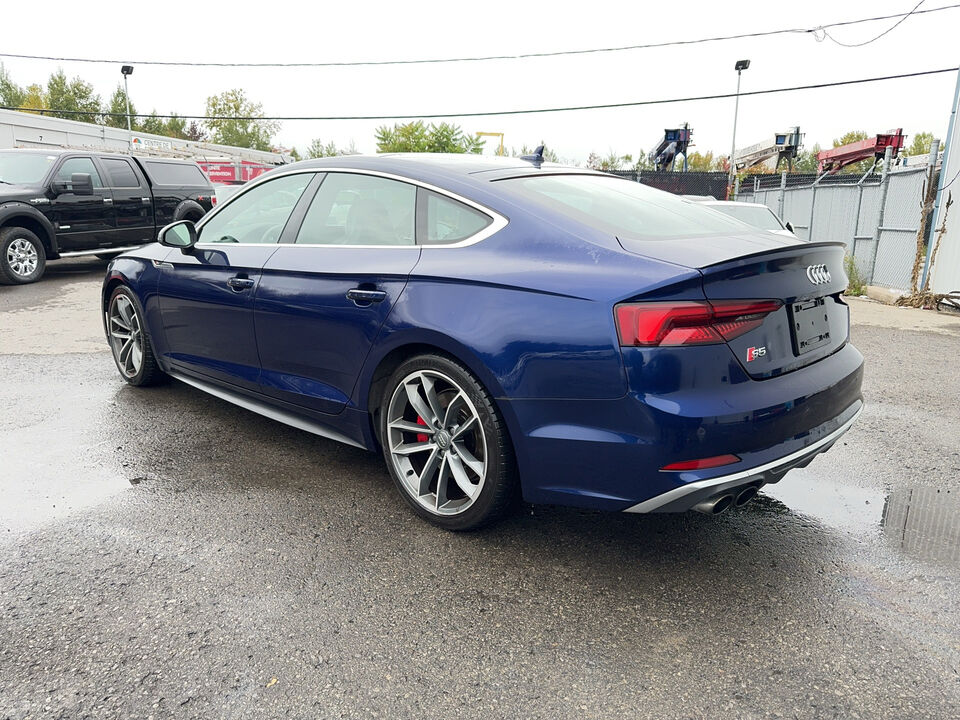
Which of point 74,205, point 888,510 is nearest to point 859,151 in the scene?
point 74,205

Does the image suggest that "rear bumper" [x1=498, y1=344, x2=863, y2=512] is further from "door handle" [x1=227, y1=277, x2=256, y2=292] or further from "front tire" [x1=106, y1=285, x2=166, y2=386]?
"front tire" [x1=106, y1=285, x2=166, y2=386]

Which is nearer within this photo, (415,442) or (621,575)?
(621,575)

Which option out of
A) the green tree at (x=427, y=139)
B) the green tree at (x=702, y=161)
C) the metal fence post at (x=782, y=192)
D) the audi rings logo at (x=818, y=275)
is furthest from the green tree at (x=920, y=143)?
the audi rings logo at (x=818, y=275)

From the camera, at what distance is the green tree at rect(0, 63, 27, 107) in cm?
6712

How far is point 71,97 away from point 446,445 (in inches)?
3159

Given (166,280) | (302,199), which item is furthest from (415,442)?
(166,280)

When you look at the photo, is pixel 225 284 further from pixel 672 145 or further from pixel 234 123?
pixel 234 123

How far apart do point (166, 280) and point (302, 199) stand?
4.37 ft

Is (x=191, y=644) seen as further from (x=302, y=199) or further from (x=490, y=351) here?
(x=302, y=199)

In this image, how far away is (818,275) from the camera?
2.90 m

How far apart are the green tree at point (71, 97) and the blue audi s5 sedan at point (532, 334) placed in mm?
75040

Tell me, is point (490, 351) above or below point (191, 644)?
above

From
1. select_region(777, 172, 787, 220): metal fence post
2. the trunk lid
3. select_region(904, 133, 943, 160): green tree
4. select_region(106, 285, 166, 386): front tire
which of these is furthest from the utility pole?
select_region(904, 133, 943, 160): green tree

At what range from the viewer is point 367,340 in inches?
129
